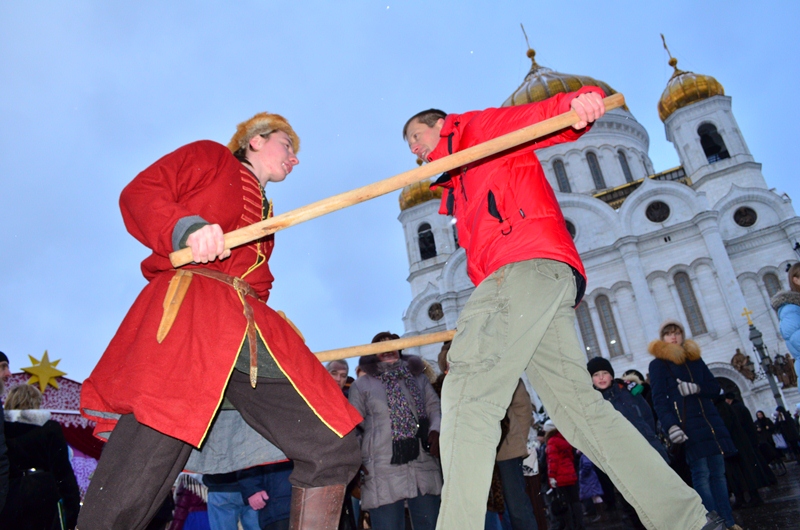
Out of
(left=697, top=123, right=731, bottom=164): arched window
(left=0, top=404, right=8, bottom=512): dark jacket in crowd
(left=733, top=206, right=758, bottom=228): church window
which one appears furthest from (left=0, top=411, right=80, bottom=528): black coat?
(left=697, top=123, right=731, bottom=164): arched window

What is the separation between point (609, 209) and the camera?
27141 mm

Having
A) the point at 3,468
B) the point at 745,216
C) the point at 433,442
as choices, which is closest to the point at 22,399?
the point at 3,468

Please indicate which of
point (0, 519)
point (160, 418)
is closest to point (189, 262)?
point (160, 418)

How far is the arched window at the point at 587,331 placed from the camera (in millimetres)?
24281

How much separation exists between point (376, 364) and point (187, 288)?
98.0 inches

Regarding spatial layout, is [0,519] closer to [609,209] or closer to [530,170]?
[530,170]

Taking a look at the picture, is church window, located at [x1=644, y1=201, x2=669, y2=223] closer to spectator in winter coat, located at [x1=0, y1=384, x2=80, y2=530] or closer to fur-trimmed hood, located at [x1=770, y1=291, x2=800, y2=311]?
fur-trimmed hood, located at [x1=770, y1=291, x2=800, y2=311]

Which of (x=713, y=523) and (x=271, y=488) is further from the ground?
(x=271, y=488)

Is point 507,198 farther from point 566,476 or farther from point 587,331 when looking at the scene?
point 587,331

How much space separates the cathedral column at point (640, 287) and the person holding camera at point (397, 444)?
2146 centimetres

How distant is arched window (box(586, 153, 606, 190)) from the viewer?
3197 centimetres

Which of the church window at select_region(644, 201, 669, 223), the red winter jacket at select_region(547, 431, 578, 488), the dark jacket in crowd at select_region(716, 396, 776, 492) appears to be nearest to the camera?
the dark jacket in crowd at select_region(716, 396, 776, 492)

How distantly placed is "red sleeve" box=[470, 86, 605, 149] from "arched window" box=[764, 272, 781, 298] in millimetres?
25558

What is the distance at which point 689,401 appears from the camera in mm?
4883
